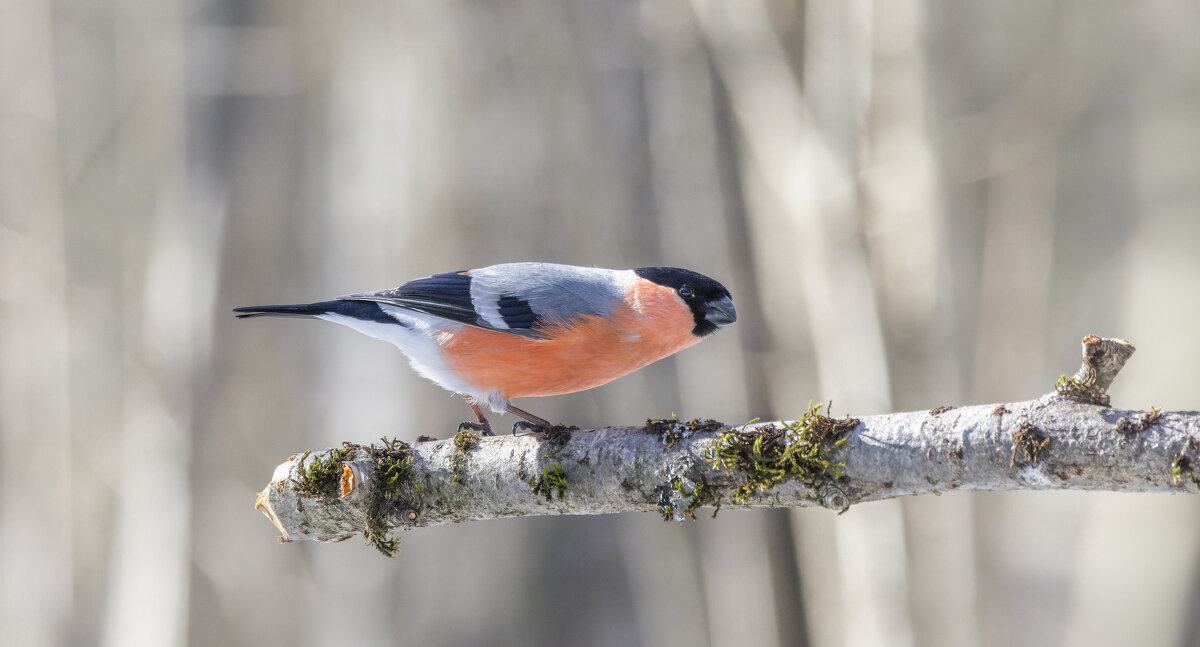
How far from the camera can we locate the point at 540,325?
336cm

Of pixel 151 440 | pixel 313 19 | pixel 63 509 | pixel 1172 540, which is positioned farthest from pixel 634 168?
pixel 63 509

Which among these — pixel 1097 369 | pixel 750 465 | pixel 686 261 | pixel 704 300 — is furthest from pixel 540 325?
pixel 686 261

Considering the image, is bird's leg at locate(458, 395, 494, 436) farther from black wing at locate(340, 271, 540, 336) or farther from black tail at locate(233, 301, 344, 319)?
black tail at locate(233, 301, 344, 319)

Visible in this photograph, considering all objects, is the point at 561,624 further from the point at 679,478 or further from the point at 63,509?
the point at 63,509

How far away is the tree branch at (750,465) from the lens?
1.72m

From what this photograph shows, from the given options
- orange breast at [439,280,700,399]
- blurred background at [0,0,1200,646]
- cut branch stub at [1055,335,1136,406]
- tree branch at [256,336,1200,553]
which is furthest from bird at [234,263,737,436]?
blurred background at [0,0,1200,646]

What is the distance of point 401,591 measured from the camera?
638cm

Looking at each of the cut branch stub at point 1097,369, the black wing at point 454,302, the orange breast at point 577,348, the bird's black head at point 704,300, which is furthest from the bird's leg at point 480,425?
the cut branch stub at point 1097,369

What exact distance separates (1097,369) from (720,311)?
1706mm

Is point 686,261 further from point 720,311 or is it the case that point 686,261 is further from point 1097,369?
point 1097,369

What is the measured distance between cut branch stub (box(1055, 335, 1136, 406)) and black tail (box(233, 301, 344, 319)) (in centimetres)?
268

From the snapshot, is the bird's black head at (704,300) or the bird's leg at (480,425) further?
the bird's leg at (480,425)

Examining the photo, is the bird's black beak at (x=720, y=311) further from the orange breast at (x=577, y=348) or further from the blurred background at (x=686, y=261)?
the blurred background at (x=686, y=261)

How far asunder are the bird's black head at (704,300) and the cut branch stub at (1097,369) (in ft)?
5.35
